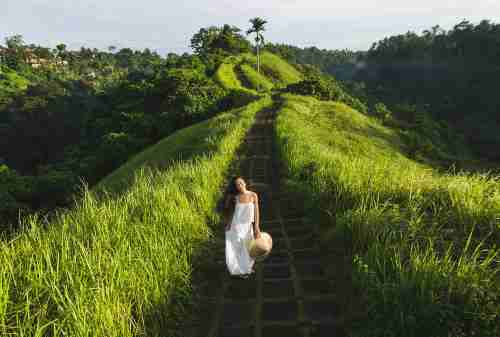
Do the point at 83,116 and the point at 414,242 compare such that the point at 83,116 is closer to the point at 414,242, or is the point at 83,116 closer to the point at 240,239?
the point at 240,239

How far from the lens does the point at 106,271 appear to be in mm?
3453

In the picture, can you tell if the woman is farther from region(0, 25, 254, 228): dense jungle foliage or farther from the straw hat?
region(0, 25, 254, 228): dense jungle foliage

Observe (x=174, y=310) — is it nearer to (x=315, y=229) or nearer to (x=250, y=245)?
(x=250, y=245)

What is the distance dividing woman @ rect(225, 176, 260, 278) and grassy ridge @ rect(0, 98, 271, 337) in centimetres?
65

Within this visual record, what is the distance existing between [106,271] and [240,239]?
7.49 feet

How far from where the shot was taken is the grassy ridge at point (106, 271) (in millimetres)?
2932

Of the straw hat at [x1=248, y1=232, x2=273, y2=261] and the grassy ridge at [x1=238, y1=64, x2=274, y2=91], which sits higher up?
the grassy ridge at [x1=238, y1=64, x2=274, y2=91]

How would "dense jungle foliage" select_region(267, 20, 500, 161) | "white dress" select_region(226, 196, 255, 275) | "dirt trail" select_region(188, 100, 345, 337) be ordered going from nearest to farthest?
"dirt trail" select_region(188, 100, 345, 337)
"white dress" select_region(226, 196, 255, 275)
"dense jungle foliage" select_region(267, 20, 500, 161)

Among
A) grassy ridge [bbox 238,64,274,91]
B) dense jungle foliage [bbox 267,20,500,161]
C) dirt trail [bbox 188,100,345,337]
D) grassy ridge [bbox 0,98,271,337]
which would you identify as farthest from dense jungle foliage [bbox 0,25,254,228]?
dense jungle foliage [bbox 267,20,500,161]

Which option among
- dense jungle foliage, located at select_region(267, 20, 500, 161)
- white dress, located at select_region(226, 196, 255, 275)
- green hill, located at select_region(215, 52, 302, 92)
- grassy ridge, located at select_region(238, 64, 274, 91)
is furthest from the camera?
dense jungle foliage, located at select_region(267, 20, 500, 161)

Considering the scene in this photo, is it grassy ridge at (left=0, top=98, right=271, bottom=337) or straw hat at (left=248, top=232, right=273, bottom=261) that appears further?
straw hat at (left=248, top=232, right=273, bottom=261)

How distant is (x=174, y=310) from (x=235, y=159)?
9164 millimetres

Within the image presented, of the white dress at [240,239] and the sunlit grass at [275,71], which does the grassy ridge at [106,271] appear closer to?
the white dress at [240,239]

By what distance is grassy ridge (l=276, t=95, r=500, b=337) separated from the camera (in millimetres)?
2986
